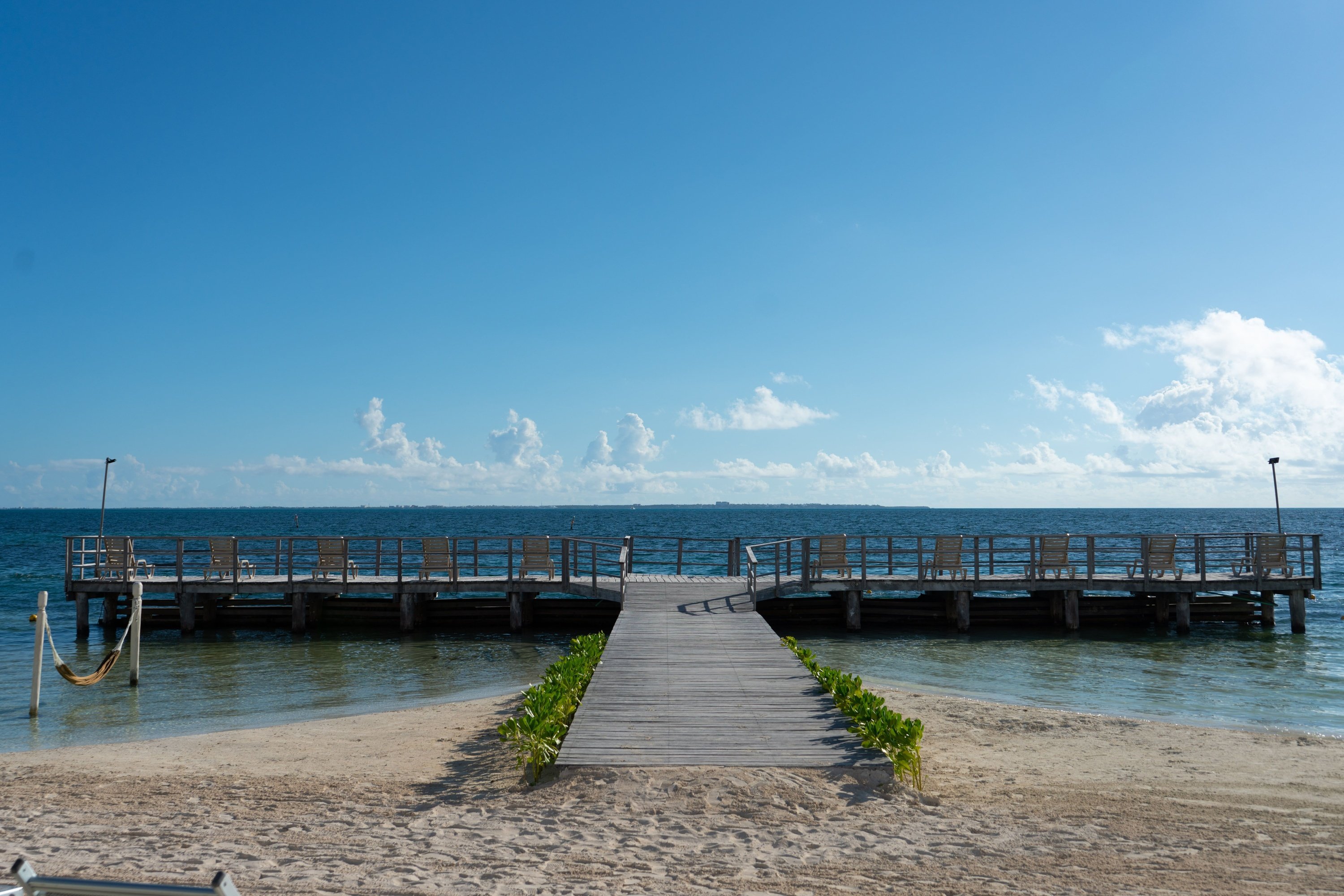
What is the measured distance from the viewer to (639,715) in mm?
8961

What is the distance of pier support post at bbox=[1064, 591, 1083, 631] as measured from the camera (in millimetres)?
20594

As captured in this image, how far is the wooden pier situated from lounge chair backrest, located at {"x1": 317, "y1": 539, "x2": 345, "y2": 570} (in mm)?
35

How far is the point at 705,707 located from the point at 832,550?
11379 mm

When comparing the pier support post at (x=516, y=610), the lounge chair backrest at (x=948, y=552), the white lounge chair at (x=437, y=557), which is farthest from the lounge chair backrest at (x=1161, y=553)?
the white lounge chair at (x=437, y=557)

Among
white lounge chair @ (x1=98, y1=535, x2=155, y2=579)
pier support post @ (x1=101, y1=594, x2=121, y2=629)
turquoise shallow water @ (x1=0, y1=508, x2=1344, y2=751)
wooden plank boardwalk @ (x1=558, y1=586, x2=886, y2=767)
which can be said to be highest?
white lounge chair @ (x1=98, y1=535, x2=155, y2=579)

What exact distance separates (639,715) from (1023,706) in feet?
21.1

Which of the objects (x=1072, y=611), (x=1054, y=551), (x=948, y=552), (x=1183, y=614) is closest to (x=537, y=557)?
(x=948, y=552)

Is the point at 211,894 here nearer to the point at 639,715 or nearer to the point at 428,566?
the point at 639,715

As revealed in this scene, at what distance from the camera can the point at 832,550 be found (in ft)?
66.2

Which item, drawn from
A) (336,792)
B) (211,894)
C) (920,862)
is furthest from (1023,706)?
(211,894)

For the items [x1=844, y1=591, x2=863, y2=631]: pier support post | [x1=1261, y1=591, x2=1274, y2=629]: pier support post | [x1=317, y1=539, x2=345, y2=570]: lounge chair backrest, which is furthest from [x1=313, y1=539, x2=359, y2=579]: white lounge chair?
[x1=1261, y1=591, x2=1274, y2=629]: pier support post

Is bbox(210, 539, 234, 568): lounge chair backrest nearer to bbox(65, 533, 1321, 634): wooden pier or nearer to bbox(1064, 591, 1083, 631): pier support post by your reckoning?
bbox(65, 533, 1321, 634): wooden pier

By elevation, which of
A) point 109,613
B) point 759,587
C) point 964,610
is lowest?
point 109,613

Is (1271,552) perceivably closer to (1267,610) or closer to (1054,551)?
(1267,610)
